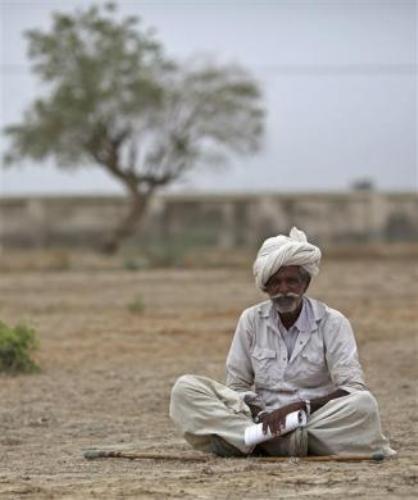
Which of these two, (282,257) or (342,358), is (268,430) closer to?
(342,358)

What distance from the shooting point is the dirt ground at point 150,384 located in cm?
699

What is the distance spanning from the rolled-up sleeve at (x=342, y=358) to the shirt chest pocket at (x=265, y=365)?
0.95 ft

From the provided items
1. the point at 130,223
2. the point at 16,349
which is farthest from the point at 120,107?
the point at 16,349

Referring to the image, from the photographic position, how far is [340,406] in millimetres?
7758

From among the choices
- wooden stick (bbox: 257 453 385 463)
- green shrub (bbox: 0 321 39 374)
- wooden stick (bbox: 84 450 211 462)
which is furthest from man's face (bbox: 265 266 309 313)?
green shrub (bbox: 0 321 39 374)

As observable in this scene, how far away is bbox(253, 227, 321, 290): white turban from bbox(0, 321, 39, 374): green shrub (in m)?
5.25

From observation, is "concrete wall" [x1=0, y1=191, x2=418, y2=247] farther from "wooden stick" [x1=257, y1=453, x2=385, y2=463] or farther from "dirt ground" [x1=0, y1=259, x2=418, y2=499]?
"wooden stick" [x1=257, y1=453, x2=385, y2=463]

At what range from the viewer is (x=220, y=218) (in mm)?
39688

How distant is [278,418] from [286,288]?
0.70 meters

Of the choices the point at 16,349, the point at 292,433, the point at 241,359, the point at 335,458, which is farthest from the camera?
the point at 16,349

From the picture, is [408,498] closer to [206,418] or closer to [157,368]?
[206,418]

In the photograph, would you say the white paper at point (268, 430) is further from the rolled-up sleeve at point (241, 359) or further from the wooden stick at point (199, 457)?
the rolled-up sleeve at point (241, 359)

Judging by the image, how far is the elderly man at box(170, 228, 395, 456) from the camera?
7773 millimetres

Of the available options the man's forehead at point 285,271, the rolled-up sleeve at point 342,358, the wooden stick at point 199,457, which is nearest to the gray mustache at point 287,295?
the man's forehead at point 285,271
